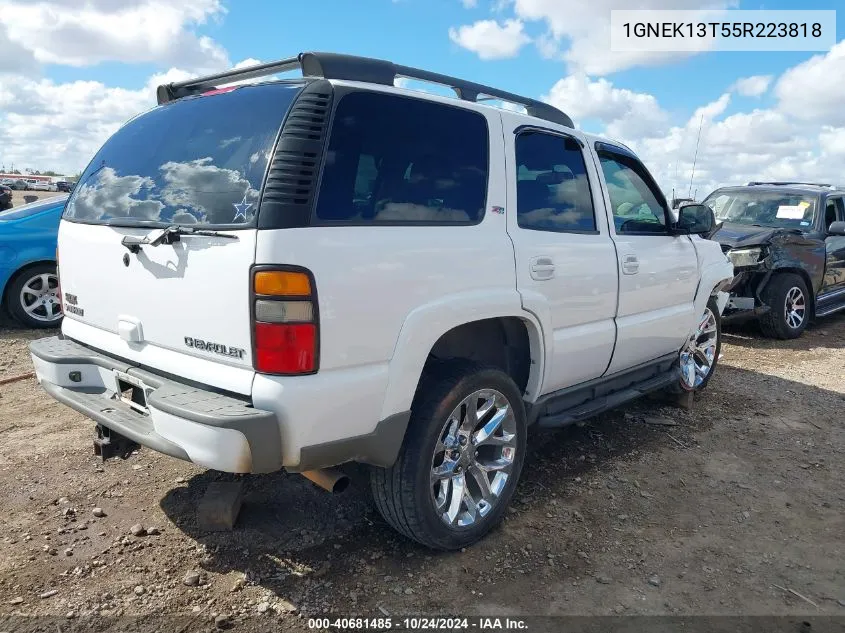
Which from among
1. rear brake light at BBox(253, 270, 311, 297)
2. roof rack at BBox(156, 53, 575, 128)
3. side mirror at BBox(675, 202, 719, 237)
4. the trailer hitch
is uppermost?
roof rack at BBox(156, 53, 575, 128)

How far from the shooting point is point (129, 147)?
302 cm

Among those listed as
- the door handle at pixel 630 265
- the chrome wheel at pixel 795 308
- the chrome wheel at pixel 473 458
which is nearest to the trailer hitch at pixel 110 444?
the chrome wheel at pixel 473 458

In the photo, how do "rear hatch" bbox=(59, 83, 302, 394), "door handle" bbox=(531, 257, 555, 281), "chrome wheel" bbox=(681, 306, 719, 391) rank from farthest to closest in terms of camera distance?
"chrome wheel" bbox=(681, 306, 719, 391)
"door handle" bbox=(531, 257, 555, 281)
"rear hatch" bbox=(59, 83, 302, 394)

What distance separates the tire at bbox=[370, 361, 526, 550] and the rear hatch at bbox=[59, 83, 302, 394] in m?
0.80

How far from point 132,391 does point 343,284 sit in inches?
46.3

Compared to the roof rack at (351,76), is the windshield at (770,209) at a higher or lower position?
lower

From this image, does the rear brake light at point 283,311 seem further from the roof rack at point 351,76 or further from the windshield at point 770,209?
the windshield at point 770,209

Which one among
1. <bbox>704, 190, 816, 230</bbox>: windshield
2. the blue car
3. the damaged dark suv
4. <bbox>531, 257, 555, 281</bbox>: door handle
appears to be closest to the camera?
<bbox>531, 257, 555, 281</bbox>: door handle

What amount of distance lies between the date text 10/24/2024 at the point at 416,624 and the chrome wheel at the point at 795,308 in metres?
6.50

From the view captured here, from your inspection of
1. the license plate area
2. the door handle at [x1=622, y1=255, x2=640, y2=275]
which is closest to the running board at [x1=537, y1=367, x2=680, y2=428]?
the door handle at [x1=622, y1=255, x2=640, y2=275]

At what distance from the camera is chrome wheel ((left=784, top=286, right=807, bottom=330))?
7555mm

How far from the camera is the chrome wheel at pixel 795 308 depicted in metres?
7.55

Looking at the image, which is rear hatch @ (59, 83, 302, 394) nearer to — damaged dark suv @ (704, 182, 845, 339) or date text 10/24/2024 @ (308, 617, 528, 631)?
date text 10/24/2024 @ (308, 617, 528, 631)

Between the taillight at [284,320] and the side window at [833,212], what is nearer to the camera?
the taillight at [284,320]
